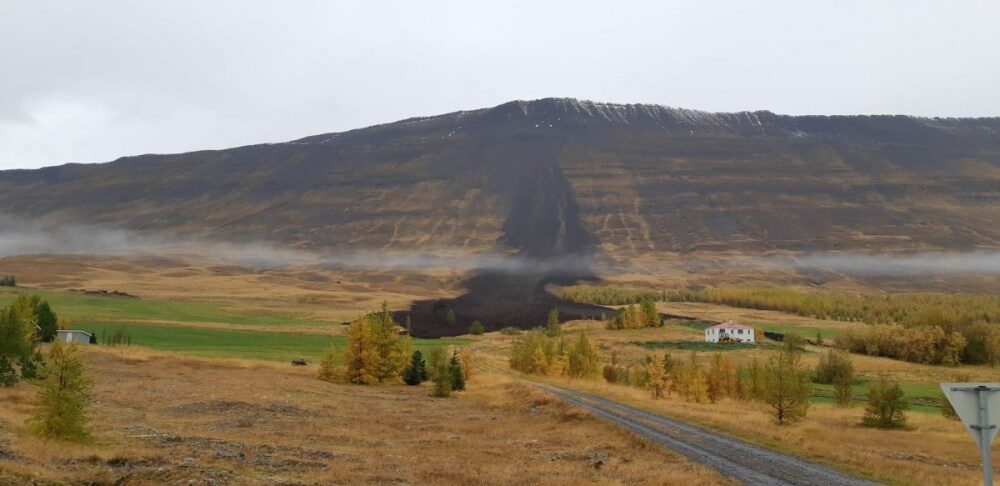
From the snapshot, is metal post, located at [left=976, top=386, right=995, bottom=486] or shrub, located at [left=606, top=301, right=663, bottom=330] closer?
metal post, located at [left=976, top=386, right=995, bottom=486]

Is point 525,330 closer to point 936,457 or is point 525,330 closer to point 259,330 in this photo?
point 259,330

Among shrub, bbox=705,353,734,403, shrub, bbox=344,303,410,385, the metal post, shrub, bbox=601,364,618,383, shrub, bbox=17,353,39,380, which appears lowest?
shrub, bbox=601,364,618,383

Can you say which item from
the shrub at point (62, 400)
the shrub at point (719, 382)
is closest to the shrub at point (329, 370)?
the shrub at point (719, 382)

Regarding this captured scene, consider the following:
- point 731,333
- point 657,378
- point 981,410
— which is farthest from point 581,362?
point 981,410

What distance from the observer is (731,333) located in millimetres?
135625

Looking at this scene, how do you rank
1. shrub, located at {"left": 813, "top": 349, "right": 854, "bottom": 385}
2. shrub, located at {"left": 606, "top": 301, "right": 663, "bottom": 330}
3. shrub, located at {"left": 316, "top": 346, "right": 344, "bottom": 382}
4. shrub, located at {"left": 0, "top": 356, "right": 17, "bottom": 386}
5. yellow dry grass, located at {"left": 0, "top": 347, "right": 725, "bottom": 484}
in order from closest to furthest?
yellow dry grass, located at {"left": 0, "top": 347, "right": 725, "bottom": 484} < shrub, located at {"left": 0, "top": 356, "right": 17, "bottom": 386} < shrub, located at {"left": 316, "top": 346, "right": 344, "bottom": 382} < shrub, located at {"left": 813, "top": 349, "right": 854, "bottom": 385} < shrub, located at {"left": 606, "top": 301, "right": 663, "bottom": 330}

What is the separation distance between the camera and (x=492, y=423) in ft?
129

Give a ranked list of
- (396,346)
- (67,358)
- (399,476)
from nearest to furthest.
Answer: (399,476) → (67,358) → (396,346)

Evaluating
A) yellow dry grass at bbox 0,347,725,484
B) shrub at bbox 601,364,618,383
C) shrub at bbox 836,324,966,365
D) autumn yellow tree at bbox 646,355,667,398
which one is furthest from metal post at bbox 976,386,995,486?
shrub at bbox 836,324,966,365

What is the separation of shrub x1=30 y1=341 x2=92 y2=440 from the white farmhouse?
4920 inches

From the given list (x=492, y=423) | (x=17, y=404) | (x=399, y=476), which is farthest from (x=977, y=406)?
(x=17, y=404)

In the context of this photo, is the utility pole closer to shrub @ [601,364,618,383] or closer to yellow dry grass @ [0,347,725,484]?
yellow dry grass @ [0,347,725,484]

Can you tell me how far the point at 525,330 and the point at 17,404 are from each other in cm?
12930

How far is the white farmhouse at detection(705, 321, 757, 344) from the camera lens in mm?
134500
